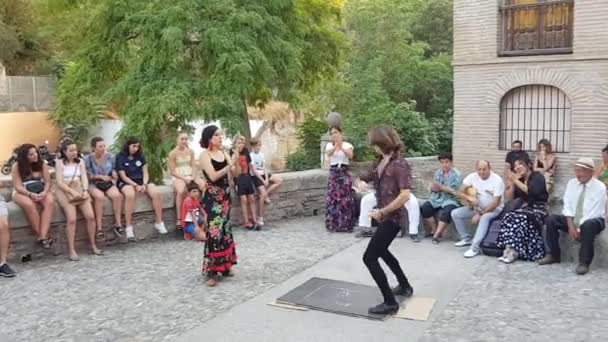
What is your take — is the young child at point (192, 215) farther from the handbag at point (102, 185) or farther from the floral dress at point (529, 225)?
the floral dress at point (529, 225)

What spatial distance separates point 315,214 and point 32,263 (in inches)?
191

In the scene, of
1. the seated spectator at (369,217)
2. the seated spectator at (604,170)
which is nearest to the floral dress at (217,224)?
the seated spectator at (369,217)

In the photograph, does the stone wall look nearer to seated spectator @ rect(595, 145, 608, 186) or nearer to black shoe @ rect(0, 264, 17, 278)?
black shoe @ rect(0, 264, 17, 278)

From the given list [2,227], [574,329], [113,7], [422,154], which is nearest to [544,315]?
[574,329]

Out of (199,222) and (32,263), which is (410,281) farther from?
(32,263)

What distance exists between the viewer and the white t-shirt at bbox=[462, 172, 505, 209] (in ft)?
27.9

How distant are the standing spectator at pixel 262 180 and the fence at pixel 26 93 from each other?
63.3 ft

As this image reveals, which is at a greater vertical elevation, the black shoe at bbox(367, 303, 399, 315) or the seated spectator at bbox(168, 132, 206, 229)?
the seated spectator at bbox(168, 132, 206, 229)

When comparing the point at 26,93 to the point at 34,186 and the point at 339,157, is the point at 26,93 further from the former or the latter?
the point at 339,157

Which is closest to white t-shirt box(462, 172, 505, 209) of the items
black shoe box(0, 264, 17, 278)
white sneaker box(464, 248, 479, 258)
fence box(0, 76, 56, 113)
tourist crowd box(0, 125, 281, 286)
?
white sneaker box(464, 248, 479, 258)

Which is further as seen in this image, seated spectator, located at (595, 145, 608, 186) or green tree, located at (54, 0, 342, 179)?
green tree, located at (54, 0, 342, 179)

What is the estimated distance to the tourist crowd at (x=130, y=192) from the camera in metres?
6.95

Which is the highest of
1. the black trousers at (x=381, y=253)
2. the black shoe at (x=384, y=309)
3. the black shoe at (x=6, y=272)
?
the black trousers at (x=381, y=253)

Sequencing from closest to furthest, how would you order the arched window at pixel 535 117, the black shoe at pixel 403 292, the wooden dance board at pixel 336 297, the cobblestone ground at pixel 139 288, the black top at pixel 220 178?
the cobblestone ground at pixel 139 288
the wooden dance board at pixel 336 297
the black shoe at pixel 403 292
the black top at pixel 220 178
the arched window at pixel 535 117
